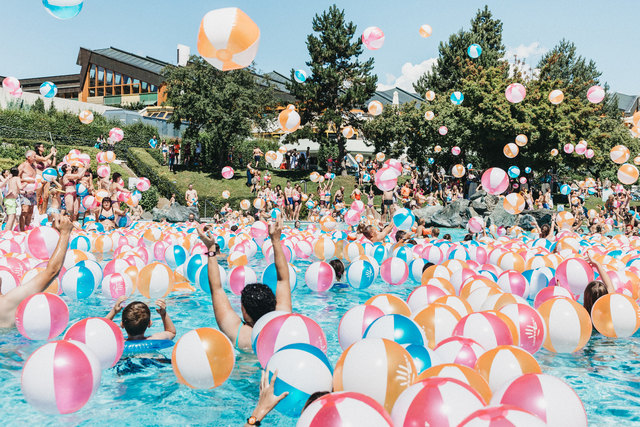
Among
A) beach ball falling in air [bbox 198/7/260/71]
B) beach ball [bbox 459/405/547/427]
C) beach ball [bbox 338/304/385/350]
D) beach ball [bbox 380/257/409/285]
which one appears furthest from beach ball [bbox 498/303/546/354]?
beach ball falling in air [bbox 198/7/260/71]

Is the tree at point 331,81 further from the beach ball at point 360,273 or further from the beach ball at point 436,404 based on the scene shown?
the beach ball at point 436,404

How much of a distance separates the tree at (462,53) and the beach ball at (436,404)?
1614 inches

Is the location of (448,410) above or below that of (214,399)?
above

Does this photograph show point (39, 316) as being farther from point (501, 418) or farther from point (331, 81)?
point (331, 81)

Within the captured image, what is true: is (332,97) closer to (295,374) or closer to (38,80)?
Answer: (295,374)

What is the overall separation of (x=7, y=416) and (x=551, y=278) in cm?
708

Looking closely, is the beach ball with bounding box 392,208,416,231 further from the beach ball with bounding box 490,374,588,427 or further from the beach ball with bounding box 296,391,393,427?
the beach ball with bounding box 296,391,393,427

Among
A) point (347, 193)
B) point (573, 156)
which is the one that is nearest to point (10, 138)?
point (347, 193)

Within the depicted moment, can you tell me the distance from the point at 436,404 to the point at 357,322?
6.92 ft

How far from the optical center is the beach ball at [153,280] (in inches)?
278

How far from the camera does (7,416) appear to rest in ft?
12.8

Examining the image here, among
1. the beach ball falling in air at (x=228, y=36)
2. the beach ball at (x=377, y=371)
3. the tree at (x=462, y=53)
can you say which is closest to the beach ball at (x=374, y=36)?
the beach ball falling in air at (x=228, y=36)

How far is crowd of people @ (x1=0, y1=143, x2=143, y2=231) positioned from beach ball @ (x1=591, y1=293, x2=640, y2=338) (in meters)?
11.5

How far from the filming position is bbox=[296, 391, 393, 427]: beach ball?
2367 mm
